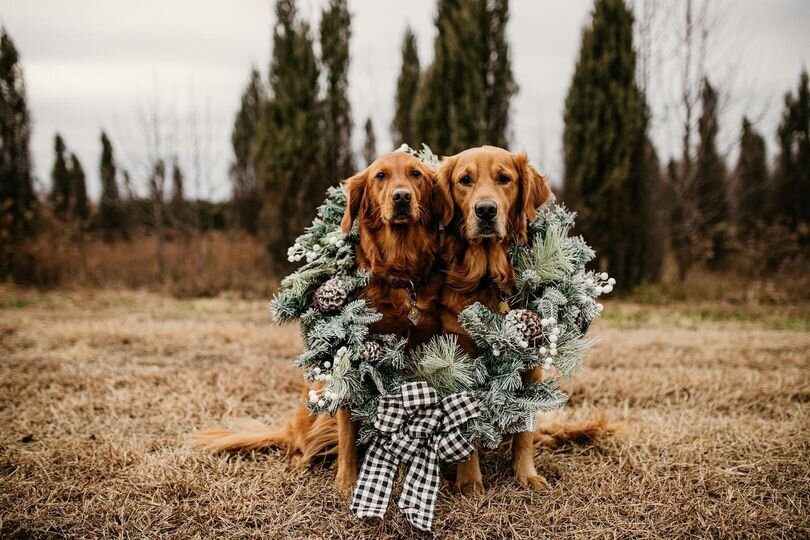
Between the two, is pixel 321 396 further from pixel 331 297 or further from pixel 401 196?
pixel 401 196

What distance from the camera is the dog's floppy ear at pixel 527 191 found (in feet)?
7.34

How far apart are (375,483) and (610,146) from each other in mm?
7491

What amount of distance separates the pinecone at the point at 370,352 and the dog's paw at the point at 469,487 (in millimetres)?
646

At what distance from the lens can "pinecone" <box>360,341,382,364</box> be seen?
211 cm

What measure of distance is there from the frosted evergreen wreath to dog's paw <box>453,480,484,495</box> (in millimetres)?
185

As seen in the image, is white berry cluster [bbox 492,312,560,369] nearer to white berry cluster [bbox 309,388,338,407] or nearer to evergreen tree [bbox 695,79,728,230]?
white berry cluster [bbox 309,388,338,407]

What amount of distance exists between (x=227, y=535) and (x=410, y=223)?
4.41ft

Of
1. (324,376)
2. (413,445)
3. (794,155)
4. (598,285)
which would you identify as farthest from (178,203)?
(794,155)

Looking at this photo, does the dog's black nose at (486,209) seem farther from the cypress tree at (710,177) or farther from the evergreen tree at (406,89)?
the evergreen tree at (406,89)

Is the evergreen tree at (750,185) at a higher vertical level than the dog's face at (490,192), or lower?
higher

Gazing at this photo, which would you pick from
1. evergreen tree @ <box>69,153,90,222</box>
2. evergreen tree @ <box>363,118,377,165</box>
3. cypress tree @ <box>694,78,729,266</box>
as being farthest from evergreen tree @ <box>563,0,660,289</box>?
evergreen tree @ <box>69,153,90,222</box>

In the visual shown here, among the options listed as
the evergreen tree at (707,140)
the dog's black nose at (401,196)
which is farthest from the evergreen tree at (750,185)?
the dog's black nose at (401,196)

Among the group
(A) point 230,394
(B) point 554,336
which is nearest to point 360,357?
(B) point 554,336

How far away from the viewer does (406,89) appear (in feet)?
40.4
